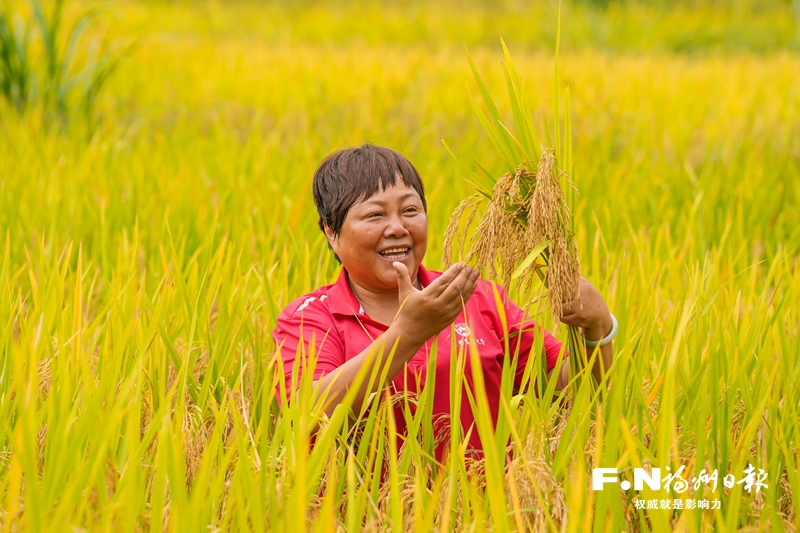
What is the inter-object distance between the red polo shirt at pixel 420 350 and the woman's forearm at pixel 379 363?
0.32 ft

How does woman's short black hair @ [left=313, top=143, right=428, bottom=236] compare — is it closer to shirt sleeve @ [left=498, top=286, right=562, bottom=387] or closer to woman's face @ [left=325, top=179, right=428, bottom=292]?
woman's face @ [left=325, top=179, right=428, bottom=292]

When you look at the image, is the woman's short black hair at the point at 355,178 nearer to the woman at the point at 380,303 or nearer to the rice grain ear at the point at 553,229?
the woman at the point at 380,303

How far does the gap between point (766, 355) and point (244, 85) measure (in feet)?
13.3

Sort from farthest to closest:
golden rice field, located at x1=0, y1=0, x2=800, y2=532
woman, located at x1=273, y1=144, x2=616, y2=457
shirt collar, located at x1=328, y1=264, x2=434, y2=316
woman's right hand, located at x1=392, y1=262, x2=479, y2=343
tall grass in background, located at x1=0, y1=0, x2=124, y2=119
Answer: tall grass in background, located at x1=0, y1=0, x2=124, y2=119 < shirt collar, located at x1=328, y1=264, x2=434, y2=316 < woman, located at x1=273, y1=144, x2=616, y2=457 < woman's right hand, located at x1=392, y1=262, x2=479, y2=343 < golden rice field, located at x1=0, y1=0, x2=800, y2=532

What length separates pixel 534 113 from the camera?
458 centimetres

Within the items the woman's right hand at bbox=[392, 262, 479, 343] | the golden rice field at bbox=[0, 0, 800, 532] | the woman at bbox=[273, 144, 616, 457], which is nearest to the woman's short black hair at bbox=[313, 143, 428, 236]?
the woman at bbox=[273, 144, 616, 457]

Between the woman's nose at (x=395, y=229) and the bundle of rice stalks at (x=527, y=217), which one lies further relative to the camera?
the woman's nose at (x=395, y=229)

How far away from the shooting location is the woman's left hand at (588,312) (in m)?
1.19

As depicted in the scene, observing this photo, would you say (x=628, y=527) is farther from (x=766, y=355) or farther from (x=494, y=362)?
(x=766, y=355)

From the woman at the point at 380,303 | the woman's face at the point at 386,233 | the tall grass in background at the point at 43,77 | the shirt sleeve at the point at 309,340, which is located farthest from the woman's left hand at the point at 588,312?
the tall grass in background at the point at 43,77

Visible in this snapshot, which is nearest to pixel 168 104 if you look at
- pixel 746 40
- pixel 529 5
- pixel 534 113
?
pixel 534 113

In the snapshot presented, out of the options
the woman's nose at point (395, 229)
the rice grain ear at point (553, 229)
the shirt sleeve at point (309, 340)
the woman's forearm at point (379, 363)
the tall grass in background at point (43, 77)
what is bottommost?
the woman's forearm at point (379, 363)

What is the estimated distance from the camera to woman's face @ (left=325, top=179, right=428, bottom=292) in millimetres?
1292

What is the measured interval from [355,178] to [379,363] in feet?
1.19
